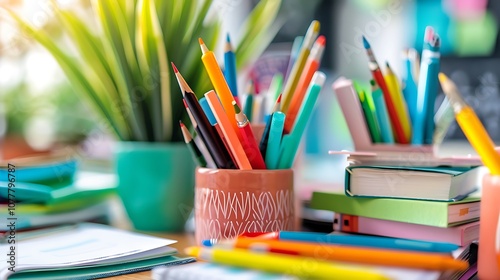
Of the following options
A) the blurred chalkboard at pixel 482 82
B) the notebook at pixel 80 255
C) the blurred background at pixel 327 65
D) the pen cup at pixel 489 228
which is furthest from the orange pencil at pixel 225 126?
the blurred chalkboard at pixel 482 82

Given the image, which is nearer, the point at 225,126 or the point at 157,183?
the point at 225,126

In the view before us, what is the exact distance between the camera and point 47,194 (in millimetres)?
624

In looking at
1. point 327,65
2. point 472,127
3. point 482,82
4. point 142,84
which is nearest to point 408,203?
point 472,127

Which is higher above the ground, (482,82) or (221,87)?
(482,82)

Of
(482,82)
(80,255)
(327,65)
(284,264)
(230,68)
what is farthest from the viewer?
(327,65)

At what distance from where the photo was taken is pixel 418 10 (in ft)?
4.92

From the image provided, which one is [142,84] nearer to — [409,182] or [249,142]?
[249,142]

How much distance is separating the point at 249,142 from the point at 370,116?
0.52 ft

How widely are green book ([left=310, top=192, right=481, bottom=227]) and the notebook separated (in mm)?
152

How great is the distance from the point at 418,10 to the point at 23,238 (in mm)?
1271

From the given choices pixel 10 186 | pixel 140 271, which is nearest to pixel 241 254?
pixel 140 271

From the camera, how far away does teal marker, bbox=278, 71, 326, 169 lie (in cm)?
50

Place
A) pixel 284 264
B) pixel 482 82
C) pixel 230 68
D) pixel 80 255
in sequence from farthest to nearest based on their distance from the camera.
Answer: pixel 482 82
pixel 230 68
pixel 80 255
pixel 284 264

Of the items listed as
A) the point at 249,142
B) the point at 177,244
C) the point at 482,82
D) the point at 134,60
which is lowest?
the point at 177,244
